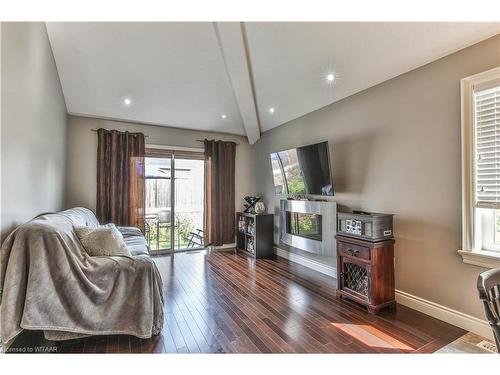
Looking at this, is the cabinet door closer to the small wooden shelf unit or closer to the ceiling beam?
the small wooden shelf unit

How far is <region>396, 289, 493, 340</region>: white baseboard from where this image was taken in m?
2.08

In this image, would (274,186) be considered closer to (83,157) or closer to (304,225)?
(304,225)

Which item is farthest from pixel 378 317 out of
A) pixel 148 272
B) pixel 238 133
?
pixel 238 133

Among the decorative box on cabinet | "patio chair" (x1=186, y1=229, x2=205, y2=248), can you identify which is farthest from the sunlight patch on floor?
"patio chair" (x1=186, y1=229, x2=205, y2=248)

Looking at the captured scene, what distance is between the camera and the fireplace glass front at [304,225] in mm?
3689

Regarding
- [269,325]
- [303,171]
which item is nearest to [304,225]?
[303,171]

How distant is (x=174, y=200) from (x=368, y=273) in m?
3.69

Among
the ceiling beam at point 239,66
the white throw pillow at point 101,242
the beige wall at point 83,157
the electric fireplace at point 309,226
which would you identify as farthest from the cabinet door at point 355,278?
the beige wall at point 83,157

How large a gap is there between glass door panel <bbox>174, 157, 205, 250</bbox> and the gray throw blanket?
287 centimetres

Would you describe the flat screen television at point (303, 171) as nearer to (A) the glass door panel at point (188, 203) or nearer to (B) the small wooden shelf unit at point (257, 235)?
(B) the small wooden shelf unit at point (257, 235)

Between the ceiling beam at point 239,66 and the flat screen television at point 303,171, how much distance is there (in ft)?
3.12

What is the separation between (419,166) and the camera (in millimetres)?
2564
